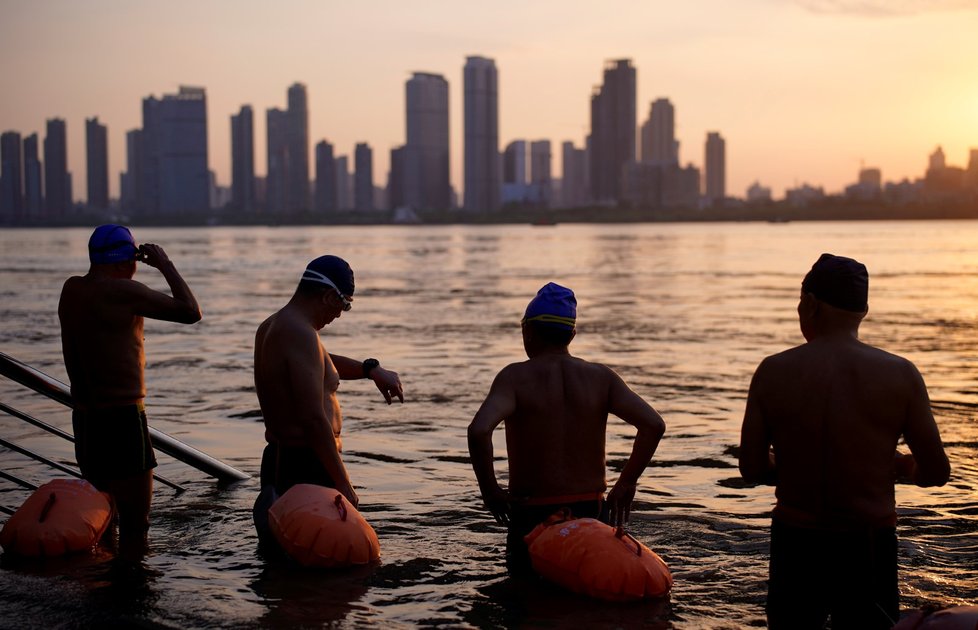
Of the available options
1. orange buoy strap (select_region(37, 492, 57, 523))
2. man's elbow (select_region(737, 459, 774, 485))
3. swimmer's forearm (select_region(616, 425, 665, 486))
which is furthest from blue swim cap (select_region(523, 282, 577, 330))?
orange buoy strap (select_region(37, 492, 57, 523))

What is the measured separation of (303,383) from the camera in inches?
248

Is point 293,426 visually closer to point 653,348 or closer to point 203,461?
point 203,461

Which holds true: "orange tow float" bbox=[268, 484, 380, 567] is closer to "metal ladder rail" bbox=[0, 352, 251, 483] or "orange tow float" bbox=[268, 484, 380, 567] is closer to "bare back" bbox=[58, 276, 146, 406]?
"bare back" bbox=[58, 276, 146, 406]

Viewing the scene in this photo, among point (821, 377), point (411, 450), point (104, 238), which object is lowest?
point (411, 450)

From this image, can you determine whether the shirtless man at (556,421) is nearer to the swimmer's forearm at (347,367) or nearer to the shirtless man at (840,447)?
the shirtless man at (840,447)

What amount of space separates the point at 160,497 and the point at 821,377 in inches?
255

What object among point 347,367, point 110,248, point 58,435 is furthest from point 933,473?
point 58,435

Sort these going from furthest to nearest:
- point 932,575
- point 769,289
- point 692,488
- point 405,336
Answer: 1. point 769,289
2. point 405,336
3. point 692,488
4. point 932,575

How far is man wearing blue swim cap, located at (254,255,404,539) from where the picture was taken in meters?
6.32

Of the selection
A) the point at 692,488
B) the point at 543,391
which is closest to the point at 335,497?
the point at 543,391

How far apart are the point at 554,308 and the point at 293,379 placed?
4.90 ft

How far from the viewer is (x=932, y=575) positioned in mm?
7023

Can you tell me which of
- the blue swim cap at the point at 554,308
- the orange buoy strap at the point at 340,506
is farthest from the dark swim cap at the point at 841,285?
the orange buoy strap at the point at 340,506

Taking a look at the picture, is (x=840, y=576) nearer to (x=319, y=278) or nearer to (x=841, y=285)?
(x=841, y=285)
